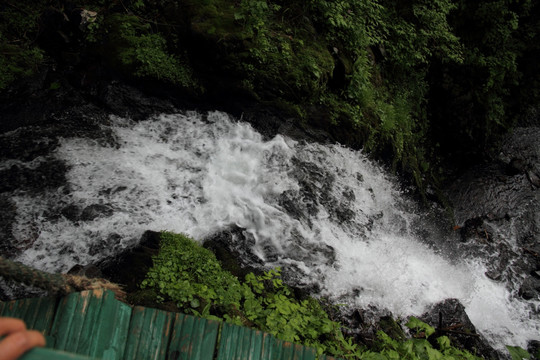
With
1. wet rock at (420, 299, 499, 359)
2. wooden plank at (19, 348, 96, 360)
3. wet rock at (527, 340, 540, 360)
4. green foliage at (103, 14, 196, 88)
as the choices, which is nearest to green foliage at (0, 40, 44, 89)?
green foliage at (103, 14, 196, 88)

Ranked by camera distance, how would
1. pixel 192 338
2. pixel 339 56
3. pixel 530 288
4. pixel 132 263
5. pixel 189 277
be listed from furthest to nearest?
pixel 339 56
pixel 530 288
pixel 132 263
pixel 189 277
pixel 192 338

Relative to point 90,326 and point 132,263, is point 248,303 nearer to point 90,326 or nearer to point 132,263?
point 132,263

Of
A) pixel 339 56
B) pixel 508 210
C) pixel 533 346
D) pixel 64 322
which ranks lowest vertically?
pixel 533 346

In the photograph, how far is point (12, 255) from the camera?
4355mm

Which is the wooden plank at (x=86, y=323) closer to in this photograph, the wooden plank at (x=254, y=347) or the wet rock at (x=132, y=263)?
the wooden plank at (x=254, y=347)

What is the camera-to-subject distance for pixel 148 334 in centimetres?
215

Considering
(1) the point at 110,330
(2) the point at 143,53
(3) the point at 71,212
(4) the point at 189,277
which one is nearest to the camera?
(1) the point at 110,330

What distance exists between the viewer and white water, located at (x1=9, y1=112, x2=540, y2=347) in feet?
16.2

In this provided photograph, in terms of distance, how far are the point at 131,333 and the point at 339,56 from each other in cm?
757

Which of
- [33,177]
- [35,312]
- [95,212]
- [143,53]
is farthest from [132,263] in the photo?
[143,53]

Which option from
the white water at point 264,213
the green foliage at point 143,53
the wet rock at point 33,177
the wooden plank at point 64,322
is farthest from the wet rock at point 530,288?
the wet rock at point 33,177

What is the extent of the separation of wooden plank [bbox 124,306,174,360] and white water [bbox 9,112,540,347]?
2753 millimetres

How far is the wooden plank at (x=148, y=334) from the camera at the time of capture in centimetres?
210

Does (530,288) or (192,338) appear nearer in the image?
(192,338)
